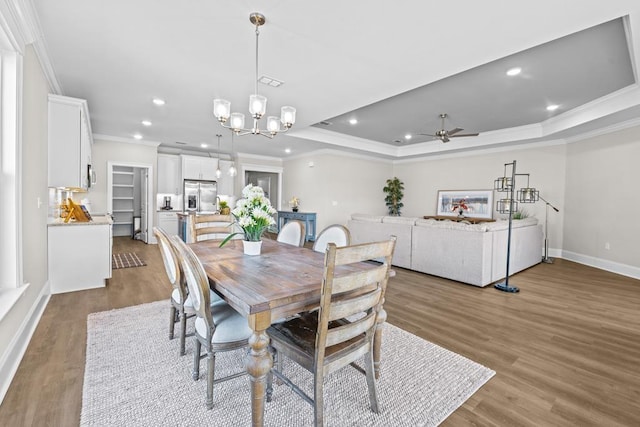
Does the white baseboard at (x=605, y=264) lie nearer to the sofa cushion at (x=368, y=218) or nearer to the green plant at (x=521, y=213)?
the green plant at (x=521, y=213)

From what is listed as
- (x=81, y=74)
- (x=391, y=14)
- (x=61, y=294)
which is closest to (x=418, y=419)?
(x=391, y=14)

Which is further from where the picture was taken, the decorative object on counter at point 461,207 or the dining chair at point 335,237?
the decorative object on counter at point 461,207

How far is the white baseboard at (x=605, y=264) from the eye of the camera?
4.59 m

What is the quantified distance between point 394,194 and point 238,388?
25.3 feet

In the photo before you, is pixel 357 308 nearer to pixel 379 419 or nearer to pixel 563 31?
pixel 379 419

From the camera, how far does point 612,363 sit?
2146 millimetres

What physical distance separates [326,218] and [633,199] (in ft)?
19.0

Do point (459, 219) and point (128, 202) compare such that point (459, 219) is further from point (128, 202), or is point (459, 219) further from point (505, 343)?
point (128, 202)

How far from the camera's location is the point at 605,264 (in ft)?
16.5

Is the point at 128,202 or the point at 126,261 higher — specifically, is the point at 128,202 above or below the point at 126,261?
above

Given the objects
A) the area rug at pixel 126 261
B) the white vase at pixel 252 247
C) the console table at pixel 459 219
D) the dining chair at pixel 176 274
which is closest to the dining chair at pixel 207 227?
the white vase at pixel 252 247

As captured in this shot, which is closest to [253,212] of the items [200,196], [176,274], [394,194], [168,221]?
[176,274]

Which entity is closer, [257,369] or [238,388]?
[257,369]

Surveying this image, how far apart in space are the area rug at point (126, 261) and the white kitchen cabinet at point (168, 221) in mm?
1456
